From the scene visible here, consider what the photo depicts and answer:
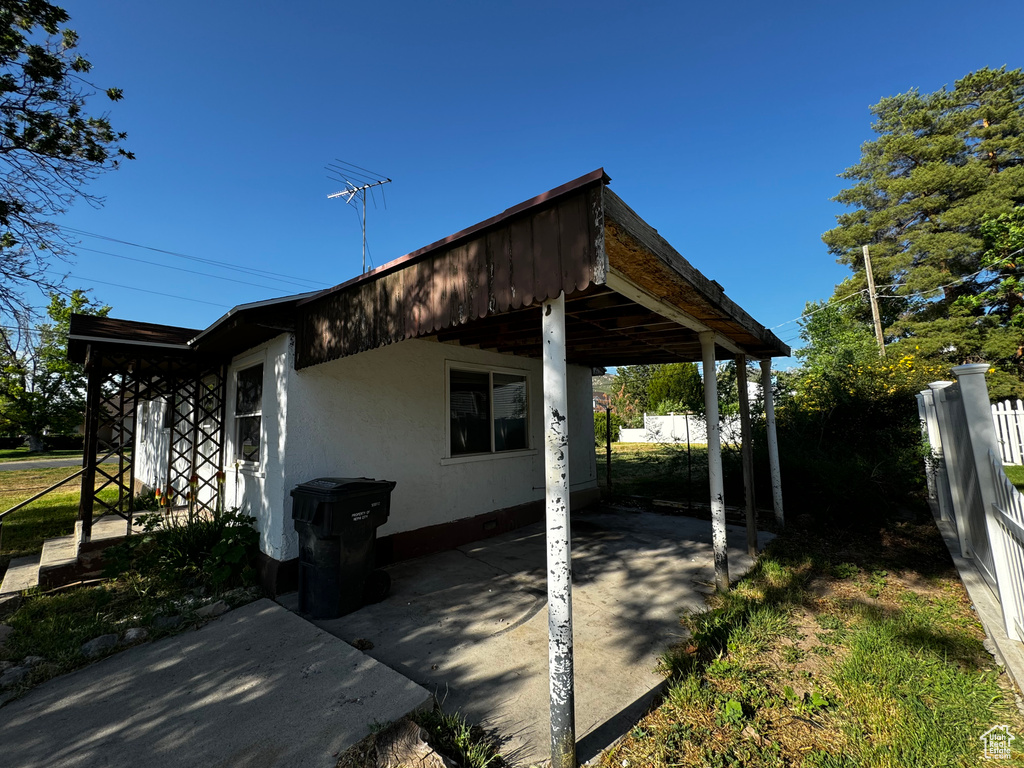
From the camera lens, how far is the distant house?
2400 mm

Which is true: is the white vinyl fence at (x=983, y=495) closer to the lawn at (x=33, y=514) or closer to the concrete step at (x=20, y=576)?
the concrete step at (x=20, y=576)

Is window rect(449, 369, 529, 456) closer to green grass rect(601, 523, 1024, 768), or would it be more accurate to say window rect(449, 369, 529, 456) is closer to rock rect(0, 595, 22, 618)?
green grass rect(601, 523, 1024, 768)

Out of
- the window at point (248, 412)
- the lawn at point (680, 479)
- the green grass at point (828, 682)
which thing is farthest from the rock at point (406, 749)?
the lawn at point (680, 479)

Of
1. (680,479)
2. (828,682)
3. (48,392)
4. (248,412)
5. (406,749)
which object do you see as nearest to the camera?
(406,749)

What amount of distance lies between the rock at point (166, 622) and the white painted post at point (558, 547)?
3.46 metres

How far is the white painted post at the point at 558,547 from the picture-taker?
210 centimetres

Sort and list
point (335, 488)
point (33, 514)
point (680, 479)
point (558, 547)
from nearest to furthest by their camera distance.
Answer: point (558, 547), point (335, 488), point (33, 514), point (680, 479)

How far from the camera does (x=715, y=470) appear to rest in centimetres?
443

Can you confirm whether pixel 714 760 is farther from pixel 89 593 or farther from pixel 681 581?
pixel 89 593

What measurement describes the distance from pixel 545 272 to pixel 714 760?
8.43ft

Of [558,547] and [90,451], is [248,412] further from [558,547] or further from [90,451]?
[558,547]

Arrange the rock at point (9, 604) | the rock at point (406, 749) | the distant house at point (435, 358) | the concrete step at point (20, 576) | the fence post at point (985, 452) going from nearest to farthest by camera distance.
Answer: the rock at point (406, 749), the distant house at point (435, 358), the fence post at point (985, 452), the rock at point (9, 604), the concrete step at point (20, 576)

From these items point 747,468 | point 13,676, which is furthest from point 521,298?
Result: point 13,676

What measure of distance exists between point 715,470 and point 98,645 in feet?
18.3
